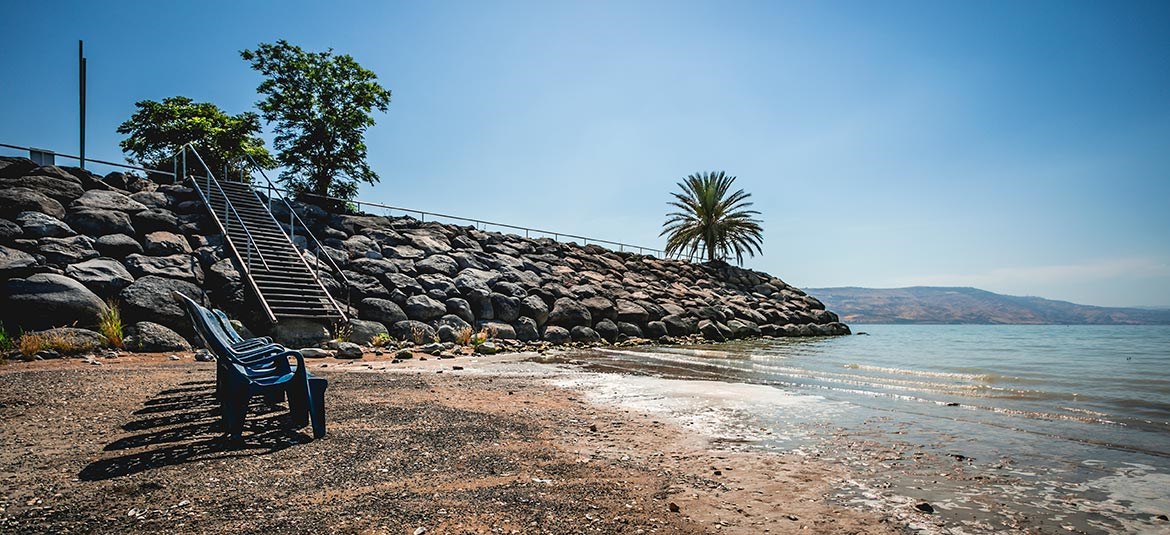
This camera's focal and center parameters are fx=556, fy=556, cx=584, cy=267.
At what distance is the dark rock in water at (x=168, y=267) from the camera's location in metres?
13.6

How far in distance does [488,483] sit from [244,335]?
12.0 m

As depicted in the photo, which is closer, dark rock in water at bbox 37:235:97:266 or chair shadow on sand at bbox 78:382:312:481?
chair shadow on sand at bbox 78:382:312:481

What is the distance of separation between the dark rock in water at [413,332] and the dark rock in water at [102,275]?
627 centimetres

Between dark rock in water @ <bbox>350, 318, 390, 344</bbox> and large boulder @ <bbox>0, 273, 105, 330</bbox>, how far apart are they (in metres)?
5.24

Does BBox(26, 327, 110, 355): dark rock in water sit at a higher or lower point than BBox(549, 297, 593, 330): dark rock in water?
lower

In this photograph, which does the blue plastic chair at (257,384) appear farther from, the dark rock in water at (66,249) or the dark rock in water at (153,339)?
the dark rock in water at (66,249)

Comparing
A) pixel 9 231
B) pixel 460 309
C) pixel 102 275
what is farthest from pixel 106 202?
pixel 460 309

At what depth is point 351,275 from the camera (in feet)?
57.9

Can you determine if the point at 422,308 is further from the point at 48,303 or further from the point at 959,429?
the point at 959,429

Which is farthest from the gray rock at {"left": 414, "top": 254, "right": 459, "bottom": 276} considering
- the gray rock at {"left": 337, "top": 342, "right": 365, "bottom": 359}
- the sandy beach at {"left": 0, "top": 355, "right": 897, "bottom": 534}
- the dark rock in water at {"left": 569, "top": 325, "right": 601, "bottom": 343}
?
the sandy beach at {"left": 0, "top": 355, "right": 897, "bottom": 534}

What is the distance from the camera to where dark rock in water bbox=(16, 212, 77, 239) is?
13289 millimetres

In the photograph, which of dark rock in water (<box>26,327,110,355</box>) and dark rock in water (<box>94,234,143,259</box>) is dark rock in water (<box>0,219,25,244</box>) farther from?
dark rock in water (<box>26,327,110,355</box>)

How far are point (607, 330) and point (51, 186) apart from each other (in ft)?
57.6

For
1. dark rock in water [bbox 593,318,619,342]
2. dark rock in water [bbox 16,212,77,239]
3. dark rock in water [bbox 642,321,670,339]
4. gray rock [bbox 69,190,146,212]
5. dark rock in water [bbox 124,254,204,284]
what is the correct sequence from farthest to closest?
dark rock in water [bbox 642,321,670,339]
dark rock in water [bbox 593,318,619,342]
gray rock [bbox 69,190,146,212]
dark rock in water [bbox 124,254,204,284]
dark rock in water [bbox 16,212,77,239]
